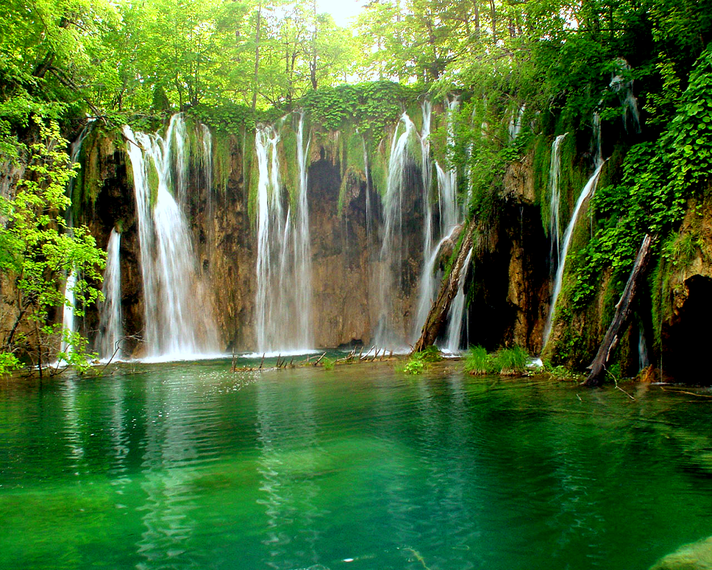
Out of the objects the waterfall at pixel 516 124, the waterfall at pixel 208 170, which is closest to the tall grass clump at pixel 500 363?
the waterfall at pixel 516 124

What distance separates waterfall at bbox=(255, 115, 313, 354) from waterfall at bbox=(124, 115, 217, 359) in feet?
8.83

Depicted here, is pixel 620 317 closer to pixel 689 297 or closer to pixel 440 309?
pixel 689 297

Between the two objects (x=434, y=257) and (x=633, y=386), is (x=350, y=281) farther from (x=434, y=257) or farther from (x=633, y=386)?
(x=633, y=386)

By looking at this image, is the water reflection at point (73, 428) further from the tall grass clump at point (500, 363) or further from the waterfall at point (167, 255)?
the waterfall at point (167, 255)

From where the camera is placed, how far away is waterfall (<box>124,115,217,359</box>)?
66.8ft

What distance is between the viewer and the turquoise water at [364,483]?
3059 mm

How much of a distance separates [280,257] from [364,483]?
63.7 ft

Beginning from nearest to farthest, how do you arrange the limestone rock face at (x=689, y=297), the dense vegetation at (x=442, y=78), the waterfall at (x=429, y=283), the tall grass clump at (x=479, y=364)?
the limestone rock face at (x=689, y=297) → the dense vegetation at (x=442, y=78) → the tall grass clump at (x=479, y=364) → the waterfall at (x=429, y=283)

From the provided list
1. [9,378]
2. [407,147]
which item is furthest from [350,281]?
[9,378]

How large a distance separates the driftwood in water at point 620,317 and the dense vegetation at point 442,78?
1.57ft

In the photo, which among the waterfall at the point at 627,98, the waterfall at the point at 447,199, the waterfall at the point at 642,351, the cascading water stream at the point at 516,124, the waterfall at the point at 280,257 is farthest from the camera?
the waterfall at the point at 280,257

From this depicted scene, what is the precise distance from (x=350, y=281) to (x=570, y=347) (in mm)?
15014

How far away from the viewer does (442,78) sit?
14500mm

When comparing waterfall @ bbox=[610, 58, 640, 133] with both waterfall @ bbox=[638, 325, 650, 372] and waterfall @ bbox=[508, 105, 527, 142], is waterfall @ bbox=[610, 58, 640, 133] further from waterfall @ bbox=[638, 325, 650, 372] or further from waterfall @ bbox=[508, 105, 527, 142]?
waterfall @ bbox=[638, 325, 650, 372]
